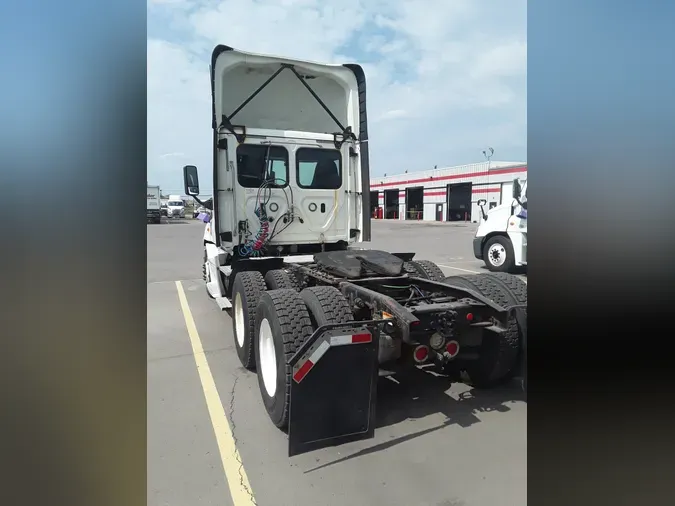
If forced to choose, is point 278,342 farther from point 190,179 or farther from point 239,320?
point 190,179

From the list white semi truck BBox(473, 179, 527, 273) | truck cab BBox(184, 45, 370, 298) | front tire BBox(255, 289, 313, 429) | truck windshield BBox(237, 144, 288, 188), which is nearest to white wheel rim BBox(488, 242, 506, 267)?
white semi truck BBox(473, 179, 527, 273)

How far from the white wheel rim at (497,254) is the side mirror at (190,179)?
25.6ft

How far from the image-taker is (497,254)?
1060 centimetres

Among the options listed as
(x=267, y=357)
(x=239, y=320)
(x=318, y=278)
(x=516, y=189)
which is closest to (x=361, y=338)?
(x=267, y=357)

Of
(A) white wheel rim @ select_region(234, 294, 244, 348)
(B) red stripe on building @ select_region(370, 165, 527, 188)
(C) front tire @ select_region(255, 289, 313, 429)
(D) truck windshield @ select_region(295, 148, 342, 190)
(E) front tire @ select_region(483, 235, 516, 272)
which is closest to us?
(C) front tire @ select_region(255, 289, 313, 429)

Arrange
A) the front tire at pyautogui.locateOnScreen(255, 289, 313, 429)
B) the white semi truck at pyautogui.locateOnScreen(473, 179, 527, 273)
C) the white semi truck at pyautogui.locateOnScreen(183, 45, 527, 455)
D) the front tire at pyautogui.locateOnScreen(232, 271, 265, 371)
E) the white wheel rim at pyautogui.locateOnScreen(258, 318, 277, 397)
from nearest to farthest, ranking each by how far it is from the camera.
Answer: the white semi truck at pyautogui.locateOnScreen(183, 45, 527, 455), the front tire at pyautogui.locateOnScreen(255, 289, 313, 429), the white wheel rim at pyautogui.locateOnScreen(258, 318, 277, 397), the front tire at pyautogui.locateOnScreen(232, 271, 265, 371), the white semi truck at pyautogui.locateOnScreen(473, 179, 527, 273)

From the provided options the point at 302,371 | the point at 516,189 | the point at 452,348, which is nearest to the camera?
the point at 302,371

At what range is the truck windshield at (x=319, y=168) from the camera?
18.8 ft

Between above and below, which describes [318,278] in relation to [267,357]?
above

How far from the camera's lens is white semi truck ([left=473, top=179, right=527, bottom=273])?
32.4 ft

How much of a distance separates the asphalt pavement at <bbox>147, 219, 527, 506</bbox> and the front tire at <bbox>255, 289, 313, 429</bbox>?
Answer: 200mm

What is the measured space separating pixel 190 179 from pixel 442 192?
40203mm

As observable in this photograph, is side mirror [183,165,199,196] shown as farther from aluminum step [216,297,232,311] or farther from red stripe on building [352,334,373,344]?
red stripe on building [352,334,373,344]
